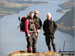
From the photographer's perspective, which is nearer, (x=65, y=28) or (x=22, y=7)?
(x=22, y=7)

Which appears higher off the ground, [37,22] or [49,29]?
[37,22]

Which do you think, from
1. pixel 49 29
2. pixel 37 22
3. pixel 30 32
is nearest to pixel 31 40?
pixel 30 32

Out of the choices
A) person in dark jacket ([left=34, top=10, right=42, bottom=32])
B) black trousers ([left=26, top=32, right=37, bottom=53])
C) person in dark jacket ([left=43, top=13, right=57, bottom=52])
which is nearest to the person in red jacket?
black trousers ([left=26, top=32, right=37, bottom=53])

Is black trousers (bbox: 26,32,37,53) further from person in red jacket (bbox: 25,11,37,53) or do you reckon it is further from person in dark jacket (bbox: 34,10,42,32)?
person in dark jacket (bbox: 34,10,42,32)

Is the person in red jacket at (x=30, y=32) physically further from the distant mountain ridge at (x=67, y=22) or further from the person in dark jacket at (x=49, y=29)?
the distant mountain ridge at (x=67, y=22)

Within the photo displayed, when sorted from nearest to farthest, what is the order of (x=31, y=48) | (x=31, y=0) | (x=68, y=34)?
1. (x=31, y=48)
2. (x=31, y=0)
3. (x=68, y=34)

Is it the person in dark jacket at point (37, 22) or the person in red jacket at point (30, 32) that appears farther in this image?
the person in dark jacket at point (37, 22)

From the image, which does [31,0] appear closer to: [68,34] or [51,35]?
[68,34]

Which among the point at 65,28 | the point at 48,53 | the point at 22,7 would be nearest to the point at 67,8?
the point at 65,28

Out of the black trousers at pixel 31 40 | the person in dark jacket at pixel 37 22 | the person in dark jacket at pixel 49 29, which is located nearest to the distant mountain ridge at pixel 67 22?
the person in dark jacket at pixel 49 29

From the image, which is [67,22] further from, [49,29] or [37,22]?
[37,22]

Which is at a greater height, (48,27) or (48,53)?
(48,27)

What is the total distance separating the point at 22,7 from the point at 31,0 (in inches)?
183

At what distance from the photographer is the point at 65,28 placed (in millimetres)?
57000
